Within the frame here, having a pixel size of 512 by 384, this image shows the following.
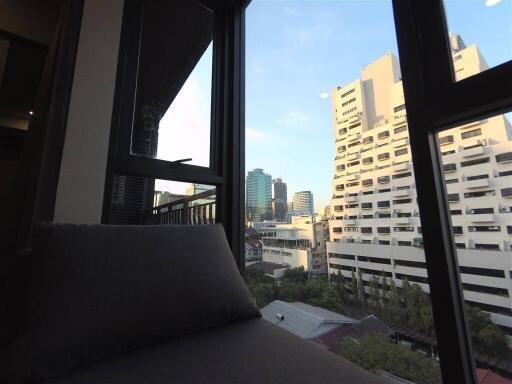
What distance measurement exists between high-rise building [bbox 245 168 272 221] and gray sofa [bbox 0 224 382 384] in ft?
2.99

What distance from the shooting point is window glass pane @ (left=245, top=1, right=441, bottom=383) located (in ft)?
3.45

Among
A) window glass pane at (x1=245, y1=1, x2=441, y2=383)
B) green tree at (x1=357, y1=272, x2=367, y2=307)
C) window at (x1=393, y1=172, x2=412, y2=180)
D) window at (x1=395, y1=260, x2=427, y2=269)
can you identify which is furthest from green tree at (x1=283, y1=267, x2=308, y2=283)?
window at (x1=393, y1=172, x2=412, y2=180)

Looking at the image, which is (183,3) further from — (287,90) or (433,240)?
(433,240)

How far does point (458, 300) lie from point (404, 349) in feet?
1.13

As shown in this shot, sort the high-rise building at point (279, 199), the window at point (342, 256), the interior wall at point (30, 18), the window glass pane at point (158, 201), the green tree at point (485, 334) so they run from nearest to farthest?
the green tree at point (485, 334), the window at point (342, 256), the window glass pane at point (158, 201), the high-rise building at point (279, 199), the interior wall at point (30, 18)

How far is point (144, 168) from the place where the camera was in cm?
156

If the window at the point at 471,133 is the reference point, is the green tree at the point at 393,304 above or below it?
below

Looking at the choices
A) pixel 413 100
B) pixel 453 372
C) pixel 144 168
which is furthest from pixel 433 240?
pixel 144 168

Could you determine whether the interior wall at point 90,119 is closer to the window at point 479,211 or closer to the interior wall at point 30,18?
the interior wall at point 30,18

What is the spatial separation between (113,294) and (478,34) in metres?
1.44

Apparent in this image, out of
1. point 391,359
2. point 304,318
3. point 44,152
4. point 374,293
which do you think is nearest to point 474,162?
point 374,293

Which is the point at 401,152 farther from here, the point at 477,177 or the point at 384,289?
the point at 384,289

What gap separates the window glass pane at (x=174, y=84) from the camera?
1.69 m

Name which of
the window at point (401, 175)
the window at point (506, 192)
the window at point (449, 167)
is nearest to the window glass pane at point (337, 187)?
the window at point (401, 175)
